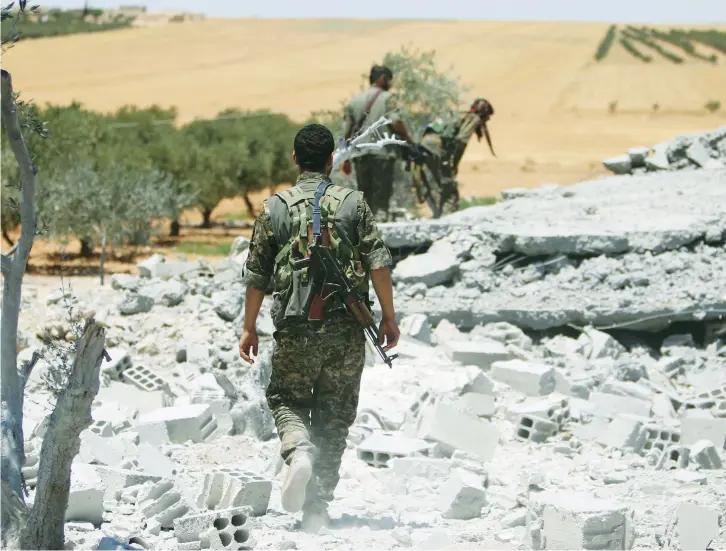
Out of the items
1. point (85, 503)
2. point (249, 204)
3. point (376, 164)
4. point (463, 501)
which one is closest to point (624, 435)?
point (463, 501)

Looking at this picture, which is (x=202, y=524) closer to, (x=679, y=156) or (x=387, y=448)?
(x=387, y=448)

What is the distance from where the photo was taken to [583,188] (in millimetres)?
11516

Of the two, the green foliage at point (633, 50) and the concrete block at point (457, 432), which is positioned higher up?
the green foliage at point (633, 50)

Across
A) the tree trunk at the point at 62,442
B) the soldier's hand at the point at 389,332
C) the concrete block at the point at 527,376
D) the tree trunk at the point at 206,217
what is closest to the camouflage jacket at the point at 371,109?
the concrete block at the point at 527,376

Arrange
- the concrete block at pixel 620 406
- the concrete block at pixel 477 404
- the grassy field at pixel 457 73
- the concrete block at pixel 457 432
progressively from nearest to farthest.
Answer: the concrete block at pixel 457 432, the concrete block at pixel 477 404, the concrete block at pixel 620 406, the grassy field at pixel 457 73

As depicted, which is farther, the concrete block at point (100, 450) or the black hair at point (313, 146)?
the concrete block at point (100, 450)

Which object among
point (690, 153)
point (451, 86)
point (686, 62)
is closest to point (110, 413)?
point (690, 153)

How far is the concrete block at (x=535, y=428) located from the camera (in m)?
6.84

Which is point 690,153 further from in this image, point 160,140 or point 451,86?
point 160,140

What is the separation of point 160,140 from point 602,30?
47822mm

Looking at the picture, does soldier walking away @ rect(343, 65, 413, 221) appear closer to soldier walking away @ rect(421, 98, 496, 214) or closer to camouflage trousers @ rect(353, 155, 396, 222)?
camouflage trousers @ rect(353, 155, 396, 222)

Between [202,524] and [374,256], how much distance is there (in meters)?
1.31

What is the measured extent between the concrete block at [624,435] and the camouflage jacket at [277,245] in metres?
2.59

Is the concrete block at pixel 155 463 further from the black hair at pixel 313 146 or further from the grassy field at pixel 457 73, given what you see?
the grassy field at pixel 457 73
